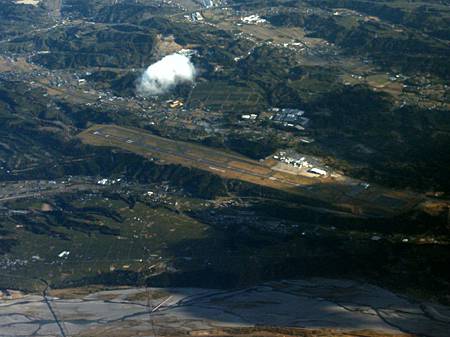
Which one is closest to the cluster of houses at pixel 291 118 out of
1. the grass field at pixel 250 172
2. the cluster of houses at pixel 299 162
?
the cluster of houses at pixel 299 162

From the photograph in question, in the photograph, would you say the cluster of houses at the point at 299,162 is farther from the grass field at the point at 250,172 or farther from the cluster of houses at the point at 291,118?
the cluster of houses at the point at 291,118

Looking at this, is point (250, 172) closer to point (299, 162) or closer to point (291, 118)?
point (299, 162)

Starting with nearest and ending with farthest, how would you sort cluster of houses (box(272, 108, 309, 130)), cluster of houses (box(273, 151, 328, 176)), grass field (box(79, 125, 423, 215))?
grass field (box(79, 125, 423, 215)) → cluster of houses (box(273, 151, 328, 176)) → cluster of houses (box(272, 108, 309, 130))

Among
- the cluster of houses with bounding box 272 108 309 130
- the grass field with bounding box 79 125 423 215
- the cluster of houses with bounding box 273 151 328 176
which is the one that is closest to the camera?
the grass field with bounding box 79 125 423 215

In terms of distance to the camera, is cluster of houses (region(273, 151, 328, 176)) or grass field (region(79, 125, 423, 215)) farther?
cluster of houses (region(273, 151, 328, 176))

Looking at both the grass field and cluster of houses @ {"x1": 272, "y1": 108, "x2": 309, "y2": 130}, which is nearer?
the grass field

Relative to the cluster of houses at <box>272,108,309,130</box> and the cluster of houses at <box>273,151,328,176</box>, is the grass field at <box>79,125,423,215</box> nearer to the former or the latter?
the cluster of houses at <box>273,151,328,176</box>

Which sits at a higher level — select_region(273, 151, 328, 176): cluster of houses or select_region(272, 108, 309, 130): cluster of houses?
select_region(272, 108, 309, 130): cluster of houses

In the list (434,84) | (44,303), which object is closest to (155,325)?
(44,303)

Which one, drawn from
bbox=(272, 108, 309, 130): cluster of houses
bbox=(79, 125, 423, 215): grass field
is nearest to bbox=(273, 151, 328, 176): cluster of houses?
bbox=(79, 125, 423, 215): grass field

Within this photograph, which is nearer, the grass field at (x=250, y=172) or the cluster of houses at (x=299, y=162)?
the grass field at (x=250, y=172)

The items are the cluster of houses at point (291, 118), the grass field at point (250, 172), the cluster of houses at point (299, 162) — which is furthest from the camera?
the cluster of houses at point (291, 118)
